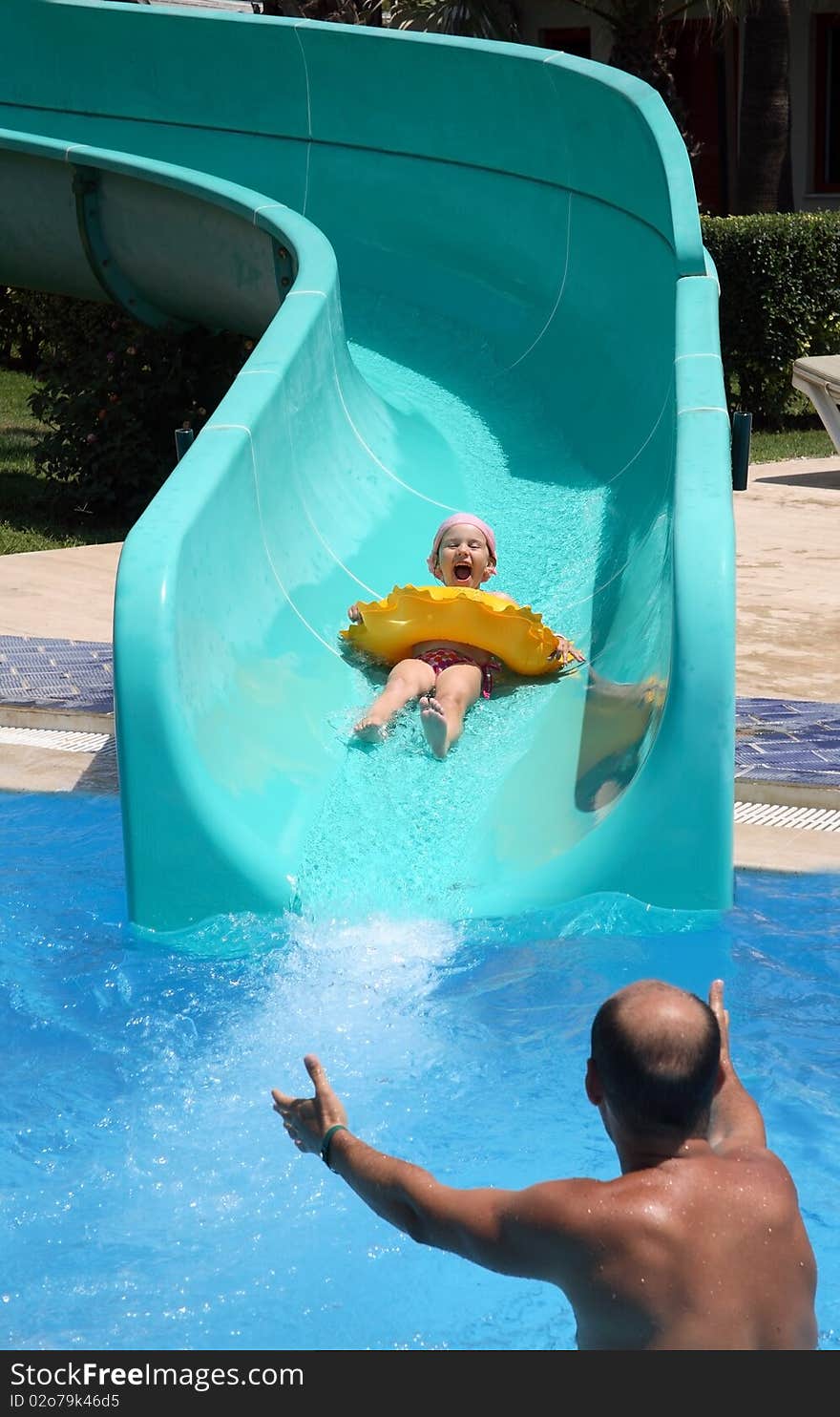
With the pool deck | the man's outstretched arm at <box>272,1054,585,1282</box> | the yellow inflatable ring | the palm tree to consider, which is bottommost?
the pool deck

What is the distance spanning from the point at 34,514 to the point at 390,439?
12.7ft

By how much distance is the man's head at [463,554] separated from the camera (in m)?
5.56

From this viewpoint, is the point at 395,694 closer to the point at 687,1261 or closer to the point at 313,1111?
the point at 313,1111

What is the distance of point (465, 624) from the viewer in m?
5.16

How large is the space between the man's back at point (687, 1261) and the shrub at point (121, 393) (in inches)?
316

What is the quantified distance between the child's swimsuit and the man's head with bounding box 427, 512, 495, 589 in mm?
363

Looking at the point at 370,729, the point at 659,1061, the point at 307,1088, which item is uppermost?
the point at 659,1061

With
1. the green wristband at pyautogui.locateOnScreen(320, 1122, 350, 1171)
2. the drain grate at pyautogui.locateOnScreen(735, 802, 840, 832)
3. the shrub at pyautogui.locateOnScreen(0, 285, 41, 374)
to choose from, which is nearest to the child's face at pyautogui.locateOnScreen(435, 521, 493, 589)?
the drain grate at pyautogui.locateOnScreen(735, 802, 840, 832)

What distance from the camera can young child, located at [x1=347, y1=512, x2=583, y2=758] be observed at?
4848mm

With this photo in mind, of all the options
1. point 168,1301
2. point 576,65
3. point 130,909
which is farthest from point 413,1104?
point 576,65

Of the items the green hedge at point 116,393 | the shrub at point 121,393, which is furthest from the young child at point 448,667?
the green hedge at point 116,393

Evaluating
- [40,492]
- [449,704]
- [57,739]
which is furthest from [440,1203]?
[40,492]

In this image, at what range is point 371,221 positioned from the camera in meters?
9.07

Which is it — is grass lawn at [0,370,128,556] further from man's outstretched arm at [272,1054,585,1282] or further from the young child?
man's outstretched arm at [272,1054,585,1282]
